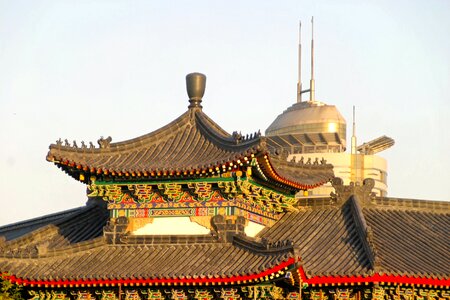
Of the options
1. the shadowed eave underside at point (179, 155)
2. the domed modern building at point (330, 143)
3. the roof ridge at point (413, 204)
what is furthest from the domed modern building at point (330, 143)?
the shadowed eave underside at point (179, 155)

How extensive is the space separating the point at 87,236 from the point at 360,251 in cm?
977

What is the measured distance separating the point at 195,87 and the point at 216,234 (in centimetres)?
550

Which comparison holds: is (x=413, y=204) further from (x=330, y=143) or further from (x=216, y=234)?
(x=330, y=143)

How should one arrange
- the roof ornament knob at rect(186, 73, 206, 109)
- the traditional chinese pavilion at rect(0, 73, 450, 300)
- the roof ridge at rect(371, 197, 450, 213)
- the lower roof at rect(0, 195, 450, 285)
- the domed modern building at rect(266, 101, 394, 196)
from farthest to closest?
1. the domed modern building at rect(266, 101, 394, 196)
2. the roof ridge at rect(371, 197, 450, 213)
3. the roof ornament knob at rect(186, 73, 206, 109)
4. the traditional chinese pavilion at rect(0, 73, 450, 300)
5. the lower roof at rect(0, 195, 450, 285)

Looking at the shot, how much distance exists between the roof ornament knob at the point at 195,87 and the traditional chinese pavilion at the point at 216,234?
0.15 ft

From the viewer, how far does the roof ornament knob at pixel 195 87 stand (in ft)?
134

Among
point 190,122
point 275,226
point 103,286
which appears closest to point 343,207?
point 275,226

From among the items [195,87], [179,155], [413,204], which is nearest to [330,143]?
[413,204]

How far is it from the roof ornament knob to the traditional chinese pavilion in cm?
4

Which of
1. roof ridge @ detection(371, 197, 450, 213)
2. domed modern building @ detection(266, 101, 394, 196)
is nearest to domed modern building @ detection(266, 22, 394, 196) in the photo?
domed modern building @ detection(266, 101, 394, 196)

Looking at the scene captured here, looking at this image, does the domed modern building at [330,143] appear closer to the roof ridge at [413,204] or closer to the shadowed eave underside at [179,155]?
the roof ridge at [413,204]

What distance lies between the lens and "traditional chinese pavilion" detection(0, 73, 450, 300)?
36156mm

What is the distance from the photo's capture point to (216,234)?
125ft

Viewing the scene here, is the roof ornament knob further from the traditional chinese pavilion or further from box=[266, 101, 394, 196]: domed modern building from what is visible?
box=[266, 101, 394, 196]: domed modern building
